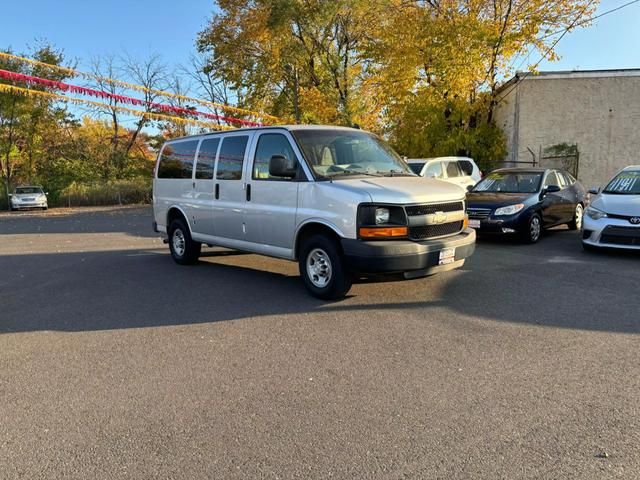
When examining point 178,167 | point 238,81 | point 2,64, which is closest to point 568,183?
point 178,167

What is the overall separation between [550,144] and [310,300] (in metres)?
18.2

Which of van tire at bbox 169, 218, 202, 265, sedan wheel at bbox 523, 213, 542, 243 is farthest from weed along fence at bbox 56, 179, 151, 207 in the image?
sedan wheel at bbox 523, 213, 542, 243

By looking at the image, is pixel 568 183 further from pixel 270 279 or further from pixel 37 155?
pixel 37 155

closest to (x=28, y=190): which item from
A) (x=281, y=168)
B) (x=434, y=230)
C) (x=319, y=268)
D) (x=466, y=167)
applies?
(x=466, y=167)

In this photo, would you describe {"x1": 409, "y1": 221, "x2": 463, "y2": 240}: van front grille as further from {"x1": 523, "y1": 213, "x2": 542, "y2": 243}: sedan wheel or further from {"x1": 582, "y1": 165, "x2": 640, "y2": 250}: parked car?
{"x1": 523, "y1": 213, "x2": 542, "y2": 243}: sedan wheel

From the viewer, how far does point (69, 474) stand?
2.83m

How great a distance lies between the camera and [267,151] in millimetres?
6918

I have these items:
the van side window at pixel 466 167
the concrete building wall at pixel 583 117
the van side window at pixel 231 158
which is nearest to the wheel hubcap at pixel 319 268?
the van side window at pixel 231 158

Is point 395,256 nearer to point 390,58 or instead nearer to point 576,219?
point 576,219

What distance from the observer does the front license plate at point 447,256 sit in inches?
231

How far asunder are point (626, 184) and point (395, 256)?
245 inches

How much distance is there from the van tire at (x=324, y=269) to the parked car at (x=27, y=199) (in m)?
27.4

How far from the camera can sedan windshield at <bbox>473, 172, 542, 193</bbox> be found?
35.9 feet

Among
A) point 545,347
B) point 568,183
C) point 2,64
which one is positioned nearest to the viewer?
point 545,347
